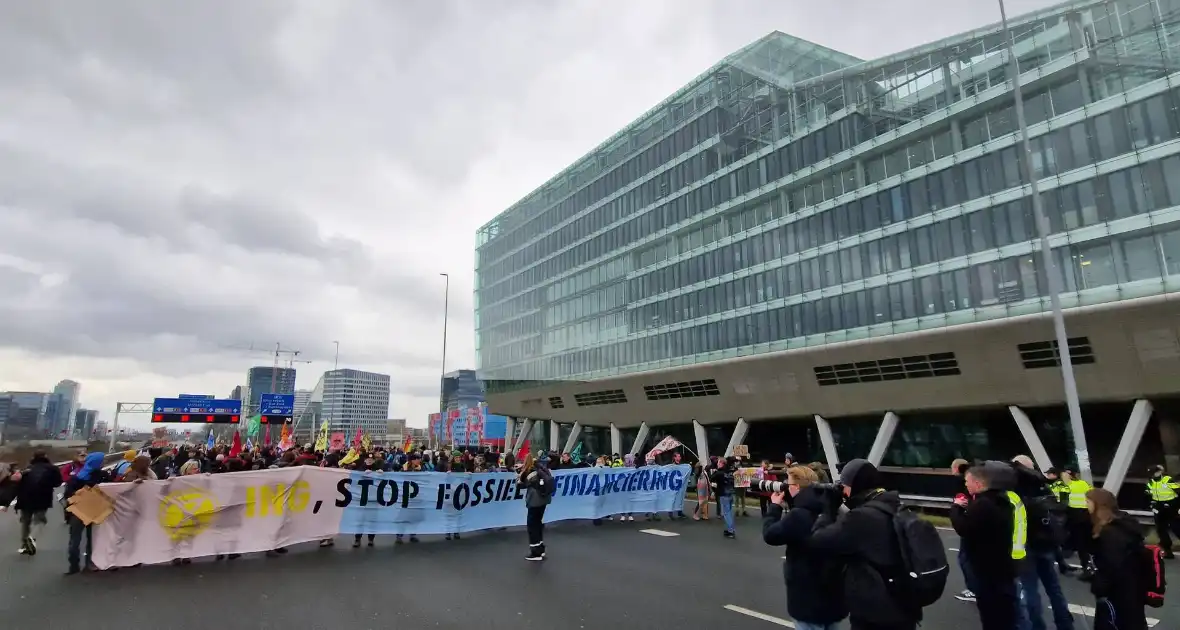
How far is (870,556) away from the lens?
4121 mm

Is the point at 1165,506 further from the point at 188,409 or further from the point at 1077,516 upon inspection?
the point at 188,409

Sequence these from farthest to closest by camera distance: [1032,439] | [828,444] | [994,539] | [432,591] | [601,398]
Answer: [601,398] → [828,444] → [1032,439] → [432,591] → [994,539]

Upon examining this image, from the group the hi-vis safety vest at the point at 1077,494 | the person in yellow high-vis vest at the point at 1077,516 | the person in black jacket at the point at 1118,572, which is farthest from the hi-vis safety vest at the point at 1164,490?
the person in black jacket at the point at 1118,572

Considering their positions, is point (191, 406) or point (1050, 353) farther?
point (191, 406)

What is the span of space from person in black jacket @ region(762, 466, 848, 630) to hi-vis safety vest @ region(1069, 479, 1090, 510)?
7.99 meters

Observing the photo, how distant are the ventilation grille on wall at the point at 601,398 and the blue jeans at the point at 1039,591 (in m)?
49.6

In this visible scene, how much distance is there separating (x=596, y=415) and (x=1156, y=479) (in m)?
50.5

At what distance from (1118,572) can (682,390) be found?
4535 cm

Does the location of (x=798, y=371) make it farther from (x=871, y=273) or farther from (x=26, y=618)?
(x=26, y=618)

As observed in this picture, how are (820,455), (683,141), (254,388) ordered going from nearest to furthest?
(820,455)
(683,141)
(254,388)

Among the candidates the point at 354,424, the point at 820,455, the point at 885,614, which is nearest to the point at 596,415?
the point at 820,455

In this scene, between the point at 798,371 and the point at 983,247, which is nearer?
the point at 983,247

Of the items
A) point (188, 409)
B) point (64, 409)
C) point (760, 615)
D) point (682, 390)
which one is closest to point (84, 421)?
point (64, 409)

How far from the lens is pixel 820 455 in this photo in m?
45.8
